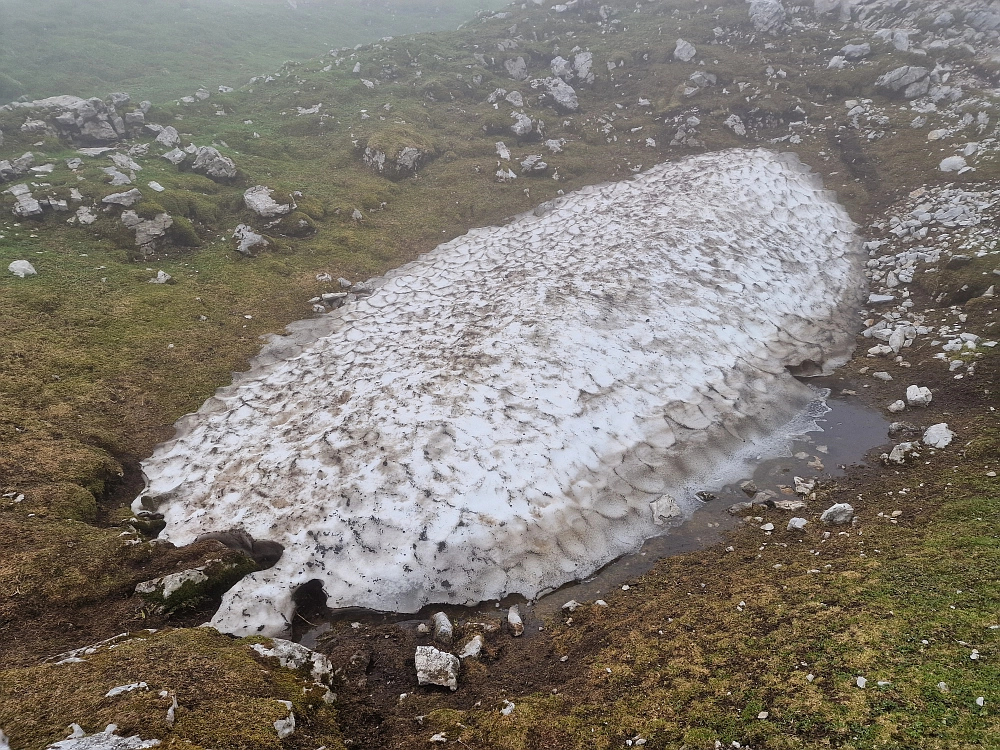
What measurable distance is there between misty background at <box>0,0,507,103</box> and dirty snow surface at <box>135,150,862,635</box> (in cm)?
3720

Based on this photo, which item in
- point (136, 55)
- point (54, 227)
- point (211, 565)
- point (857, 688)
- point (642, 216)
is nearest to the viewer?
point (857, 688)

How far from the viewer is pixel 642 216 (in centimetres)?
2312

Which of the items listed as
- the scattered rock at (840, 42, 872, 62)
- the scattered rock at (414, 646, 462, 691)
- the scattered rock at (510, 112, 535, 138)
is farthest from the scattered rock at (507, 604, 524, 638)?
the scattered rock at (840, 42, 872, 62)

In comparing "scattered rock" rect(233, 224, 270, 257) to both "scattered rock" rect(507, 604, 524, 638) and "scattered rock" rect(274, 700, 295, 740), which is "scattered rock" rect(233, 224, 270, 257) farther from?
"scattered rock" rect(274, 700, 295, 740)

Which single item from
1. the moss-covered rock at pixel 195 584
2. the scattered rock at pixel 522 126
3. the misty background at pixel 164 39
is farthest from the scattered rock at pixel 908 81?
the misty background at pixel 164 39

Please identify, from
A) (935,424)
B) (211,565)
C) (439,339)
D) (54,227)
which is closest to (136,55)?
(54,227)

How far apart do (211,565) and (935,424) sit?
1816cm

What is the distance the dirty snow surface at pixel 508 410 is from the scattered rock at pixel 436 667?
5.38ft

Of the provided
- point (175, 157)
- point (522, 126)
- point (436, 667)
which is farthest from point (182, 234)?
point (522, 126)

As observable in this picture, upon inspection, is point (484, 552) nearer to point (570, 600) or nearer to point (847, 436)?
point (570, 600)

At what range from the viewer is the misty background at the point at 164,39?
39.7 metres

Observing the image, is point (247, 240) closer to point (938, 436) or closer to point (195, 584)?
point (195, 584)

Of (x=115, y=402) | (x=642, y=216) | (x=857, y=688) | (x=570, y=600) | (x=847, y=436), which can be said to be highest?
(x=642, y=216)

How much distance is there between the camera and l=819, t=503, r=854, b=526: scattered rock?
1102cm
